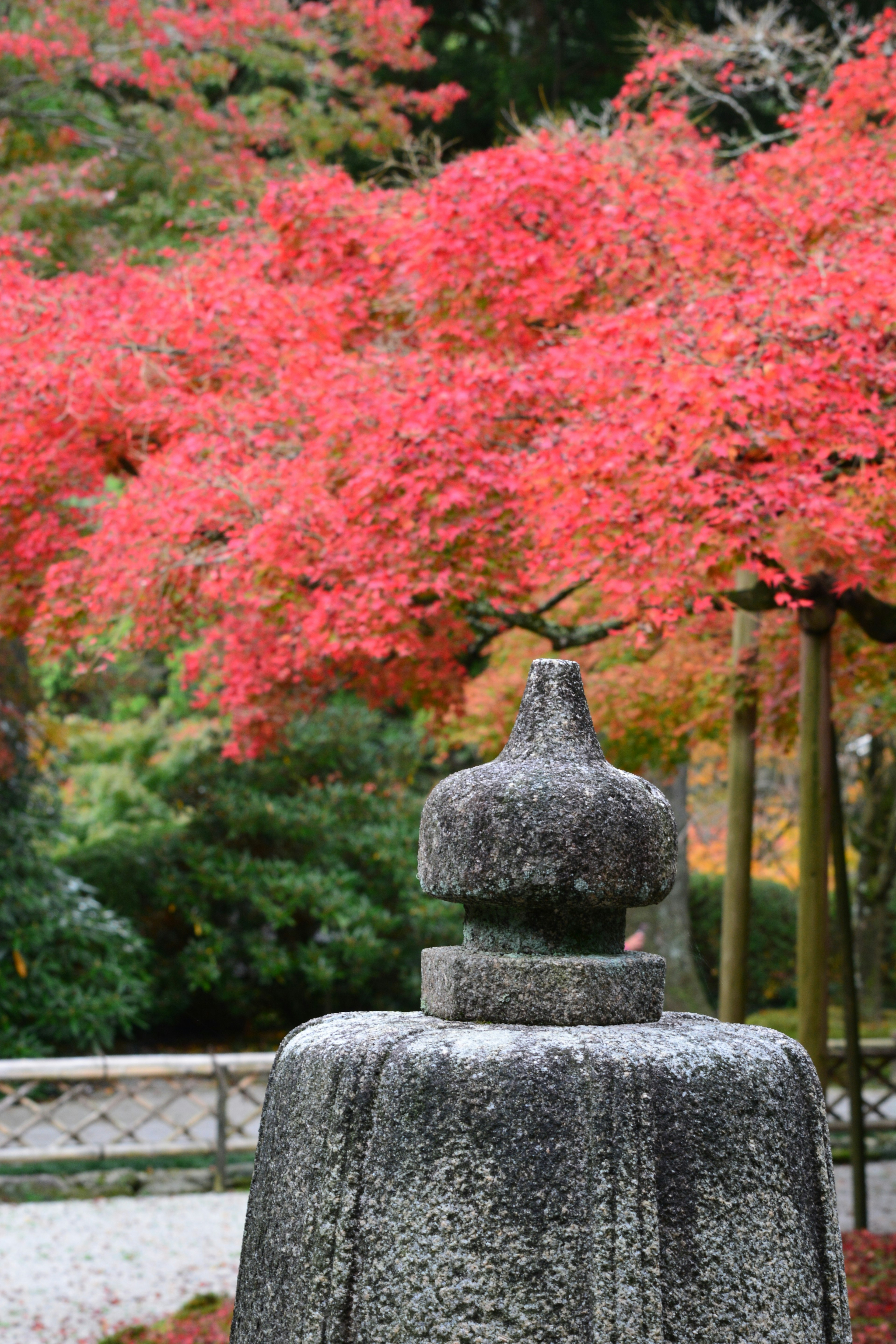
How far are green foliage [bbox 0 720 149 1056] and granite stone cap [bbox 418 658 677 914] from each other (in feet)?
31.6

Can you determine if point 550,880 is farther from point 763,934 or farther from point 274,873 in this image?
point 763,934

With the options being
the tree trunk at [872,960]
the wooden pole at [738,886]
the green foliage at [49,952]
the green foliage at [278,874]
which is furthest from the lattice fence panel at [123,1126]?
the tree trunk at [872,960]

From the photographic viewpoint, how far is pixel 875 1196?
9.26m

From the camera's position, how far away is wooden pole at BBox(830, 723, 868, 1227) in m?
7.21

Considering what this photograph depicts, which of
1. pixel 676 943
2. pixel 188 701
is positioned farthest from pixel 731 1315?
pixel 188 701

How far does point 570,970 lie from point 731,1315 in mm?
638

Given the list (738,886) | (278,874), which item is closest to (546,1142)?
(738,886)

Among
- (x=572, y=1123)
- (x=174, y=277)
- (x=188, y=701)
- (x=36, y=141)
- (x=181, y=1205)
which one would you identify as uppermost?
(x=36, y=141)

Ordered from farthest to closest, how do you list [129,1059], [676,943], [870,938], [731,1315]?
1. [870,938]
2. [676,943]
3. [129,1059]
4. [731,1315]

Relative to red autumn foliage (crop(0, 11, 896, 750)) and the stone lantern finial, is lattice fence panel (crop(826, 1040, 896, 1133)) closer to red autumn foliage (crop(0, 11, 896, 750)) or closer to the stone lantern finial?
red autumn foliage (crop(0, 11, 896, 750))

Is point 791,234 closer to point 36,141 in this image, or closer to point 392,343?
point 392,343

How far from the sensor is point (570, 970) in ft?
7.64

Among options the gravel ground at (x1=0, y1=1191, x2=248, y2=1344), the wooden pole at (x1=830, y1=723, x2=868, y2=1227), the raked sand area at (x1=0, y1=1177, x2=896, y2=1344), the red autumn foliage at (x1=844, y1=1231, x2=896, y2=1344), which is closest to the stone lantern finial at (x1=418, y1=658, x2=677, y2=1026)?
the red autumn foliage at (x1=844, y1=1231, x2=896, y2=1344)

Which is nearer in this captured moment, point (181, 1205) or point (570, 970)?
point (570, 970)
